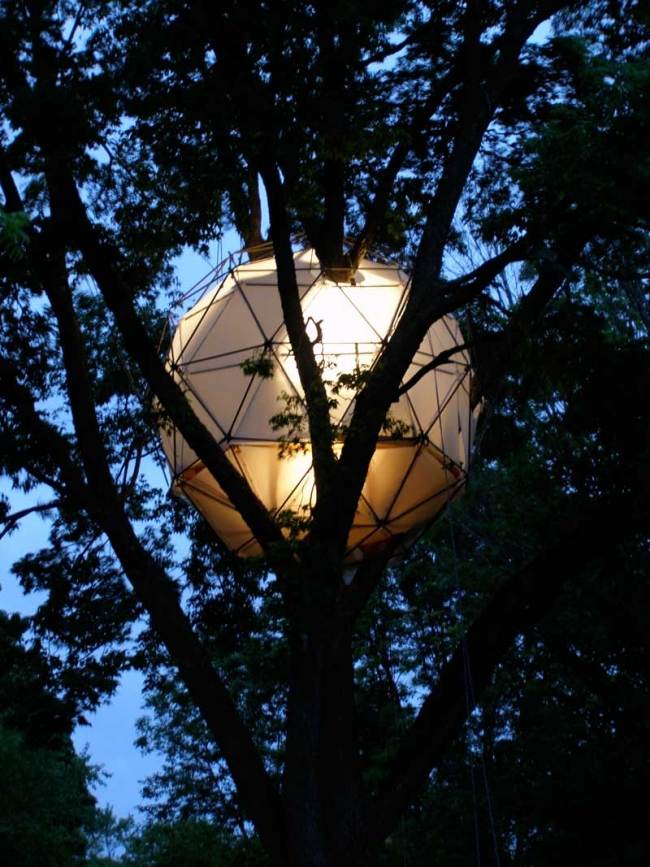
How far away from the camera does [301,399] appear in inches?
326

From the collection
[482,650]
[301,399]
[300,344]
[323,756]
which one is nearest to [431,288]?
[300,344]

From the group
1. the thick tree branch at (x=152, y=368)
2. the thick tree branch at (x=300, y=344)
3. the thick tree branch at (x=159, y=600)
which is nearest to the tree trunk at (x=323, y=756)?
the thick tree branch at (x=159, y=600)

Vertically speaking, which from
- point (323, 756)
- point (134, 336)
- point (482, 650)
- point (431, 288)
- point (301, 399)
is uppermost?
point (431, 288)

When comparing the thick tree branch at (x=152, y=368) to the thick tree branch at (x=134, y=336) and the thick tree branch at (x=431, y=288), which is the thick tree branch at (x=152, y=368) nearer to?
the thick tree branch at (x=134, y=336)

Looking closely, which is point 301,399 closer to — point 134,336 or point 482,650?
point 134,336

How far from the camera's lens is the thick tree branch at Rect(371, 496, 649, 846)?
7.66 metres

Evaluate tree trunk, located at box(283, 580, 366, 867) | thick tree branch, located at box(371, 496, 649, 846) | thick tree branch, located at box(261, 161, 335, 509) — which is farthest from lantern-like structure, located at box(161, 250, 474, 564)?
thick tree branch, located at box(371, 496, 649, 846)

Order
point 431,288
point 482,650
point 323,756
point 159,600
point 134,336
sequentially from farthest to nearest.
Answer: point 431,288
point 134,336
point 159,600
point 323,756
point 482,650

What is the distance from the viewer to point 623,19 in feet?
32.7

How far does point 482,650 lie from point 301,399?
215 centimetres

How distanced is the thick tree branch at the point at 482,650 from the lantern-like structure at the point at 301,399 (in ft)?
4.61

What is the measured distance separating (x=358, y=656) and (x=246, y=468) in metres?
10.1

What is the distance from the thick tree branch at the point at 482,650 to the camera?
766 cm

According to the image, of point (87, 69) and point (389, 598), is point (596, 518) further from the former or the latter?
point (389, 598)
